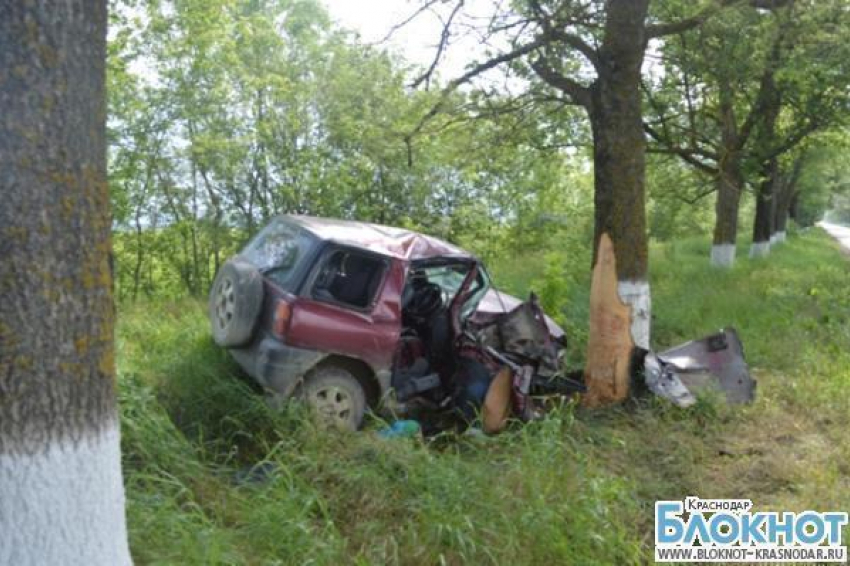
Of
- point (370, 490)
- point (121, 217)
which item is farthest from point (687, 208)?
point (370, 490)

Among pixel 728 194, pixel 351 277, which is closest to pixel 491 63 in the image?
Result: pixel 351 277

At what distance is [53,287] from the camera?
2.40m

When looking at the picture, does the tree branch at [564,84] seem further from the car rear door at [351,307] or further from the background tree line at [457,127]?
the car rear door at [351,307]

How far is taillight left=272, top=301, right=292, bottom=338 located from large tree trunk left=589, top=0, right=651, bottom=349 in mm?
3248

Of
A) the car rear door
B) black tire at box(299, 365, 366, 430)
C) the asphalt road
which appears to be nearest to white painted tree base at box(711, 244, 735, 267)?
the car rear door

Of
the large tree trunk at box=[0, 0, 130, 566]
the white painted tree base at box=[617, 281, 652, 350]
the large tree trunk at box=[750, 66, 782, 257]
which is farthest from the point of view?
the large tree trunk at box=[750, 66, 782, 257]

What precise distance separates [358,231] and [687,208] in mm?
27806

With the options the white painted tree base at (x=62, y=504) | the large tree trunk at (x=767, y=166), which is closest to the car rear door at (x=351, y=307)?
the white painted tree base at (x=62, y=504)

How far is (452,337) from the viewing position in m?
6.77

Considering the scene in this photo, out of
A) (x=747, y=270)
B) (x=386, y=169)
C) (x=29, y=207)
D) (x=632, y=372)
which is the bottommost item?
(x=632, y=372)

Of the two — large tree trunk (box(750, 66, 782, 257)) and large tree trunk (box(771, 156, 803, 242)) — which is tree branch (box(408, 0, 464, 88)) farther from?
large tree trunk (box(771, 156, 803, 242))

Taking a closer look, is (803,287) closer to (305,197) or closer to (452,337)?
(452,337)

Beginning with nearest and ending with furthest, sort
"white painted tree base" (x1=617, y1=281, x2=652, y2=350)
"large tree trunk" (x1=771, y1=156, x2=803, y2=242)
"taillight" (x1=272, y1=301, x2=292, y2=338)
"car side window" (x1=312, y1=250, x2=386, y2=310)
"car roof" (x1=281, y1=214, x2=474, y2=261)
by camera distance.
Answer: "taillight" (x1=272, y1=301, x2=292, y2=338) → "car side window" (x1=312, y1=250, x2=386, y2=310) → "car roof" (x1=281, y1=214, x2=474, y2=261) → "white painted tree base" (x1=617, y1=281, x2=652, y2=350) → "large tree trunk" (x1=771, y1=156, x2=803, y2=242)

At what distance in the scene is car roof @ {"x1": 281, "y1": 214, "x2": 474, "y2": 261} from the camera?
646cm
